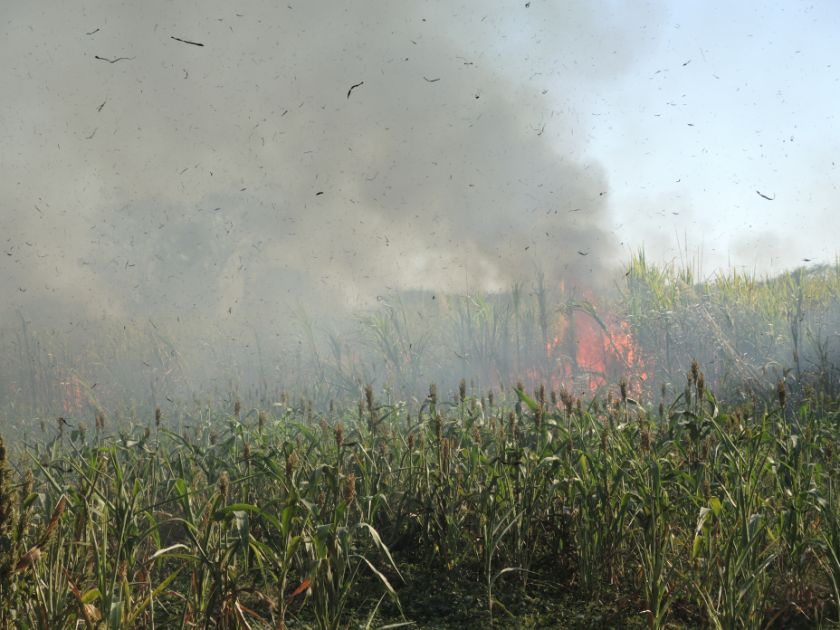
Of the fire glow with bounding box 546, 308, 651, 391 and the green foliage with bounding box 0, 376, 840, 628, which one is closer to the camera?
the green foliage with bounding box 0, 376, 840, 628

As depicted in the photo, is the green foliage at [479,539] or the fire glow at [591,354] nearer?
the green foliage at [479,539]

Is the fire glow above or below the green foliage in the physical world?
above

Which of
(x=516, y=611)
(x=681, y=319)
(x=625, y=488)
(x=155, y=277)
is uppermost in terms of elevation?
(x=155, y=277)

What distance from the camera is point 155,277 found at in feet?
52.0

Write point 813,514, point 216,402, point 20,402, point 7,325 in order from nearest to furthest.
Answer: point 813,514 < point 216,402 < point 20,402 < point 7,325

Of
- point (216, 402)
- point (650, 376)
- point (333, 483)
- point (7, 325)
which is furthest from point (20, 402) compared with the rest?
point (333, 483)

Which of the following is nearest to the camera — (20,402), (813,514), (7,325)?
(813,514)

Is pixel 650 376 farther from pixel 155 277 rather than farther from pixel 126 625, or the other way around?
pixel 155 277

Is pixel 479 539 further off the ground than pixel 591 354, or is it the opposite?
pixel 591 354

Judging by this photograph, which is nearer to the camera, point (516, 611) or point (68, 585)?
point (68, 585)

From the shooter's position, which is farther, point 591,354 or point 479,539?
point 591,354

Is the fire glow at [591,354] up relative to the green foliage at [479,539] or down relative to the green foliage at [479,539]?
up

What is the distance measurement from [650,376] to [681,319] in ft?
2.87

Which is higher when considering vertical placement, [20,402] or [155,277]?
[155,277]
